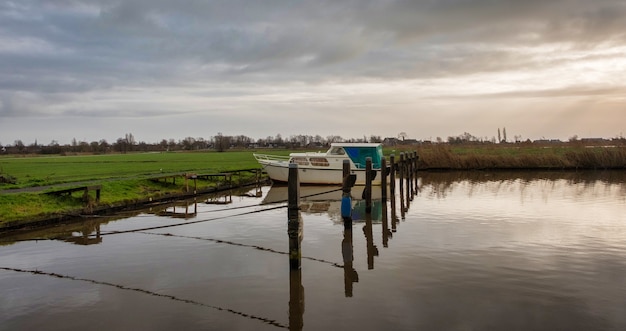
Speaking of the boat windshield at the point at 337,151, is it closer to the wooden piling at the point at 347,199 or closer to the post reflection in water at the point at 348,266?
the wooden piling at the point at 347,199

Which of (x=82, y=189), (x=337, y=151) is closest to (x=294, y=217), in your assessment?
(x=82, y=189)

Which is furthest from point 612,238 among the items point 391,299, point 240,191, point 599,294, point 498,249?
point 240,191

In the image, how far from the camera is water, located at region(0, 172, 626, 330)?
805 cm

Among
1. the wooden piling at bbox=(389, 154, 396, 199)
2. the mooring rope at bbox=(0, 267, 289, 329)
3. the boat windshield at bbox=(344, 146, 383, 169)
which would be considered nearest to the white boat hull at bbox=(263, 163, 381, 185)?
the boat windshield at bbox=(344, 146, 383, 169)

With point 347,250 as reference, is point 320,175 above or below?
above

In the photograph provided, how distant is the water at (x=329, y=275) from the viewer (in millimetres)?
8055

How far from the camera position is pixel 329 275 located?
1066 cm

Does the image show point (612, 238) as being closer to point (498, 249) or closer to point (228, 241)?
point (498, 249)

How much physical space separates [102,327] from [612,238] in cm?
1399

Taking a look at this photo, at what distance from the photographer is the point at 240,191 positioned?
3122 cm

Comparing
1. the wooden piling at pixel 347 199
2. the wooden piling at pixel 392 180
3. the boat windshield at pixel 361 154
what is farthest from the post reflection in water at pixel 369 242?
the boat windshield at pixel 361 154

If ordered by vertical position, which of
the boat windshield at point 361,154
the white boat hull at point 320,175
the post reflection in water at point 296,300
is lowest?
the post reflection in water at point 296,300

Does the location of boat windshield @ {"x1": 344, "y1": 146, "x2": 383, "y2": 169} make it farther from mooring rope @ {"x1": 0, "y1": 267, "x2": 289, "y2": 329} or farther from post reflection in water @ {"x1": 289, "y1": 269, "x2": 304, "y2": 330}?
mooring rope @ {"x1": 0, "y1": 267, "x2": 289, "y2": 329}

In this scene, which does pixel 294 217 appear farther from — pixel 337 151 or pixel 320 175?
pixel 337 151
